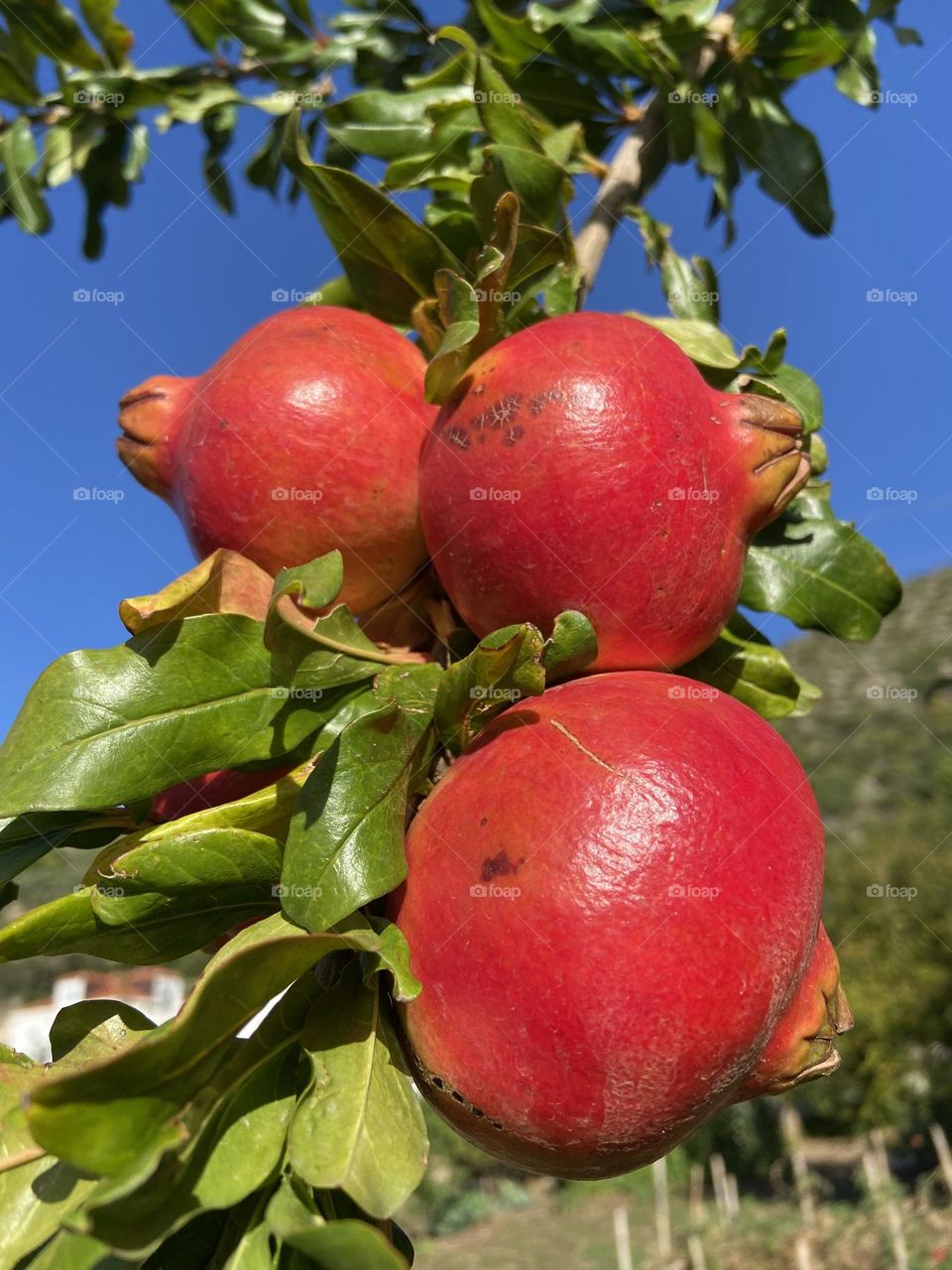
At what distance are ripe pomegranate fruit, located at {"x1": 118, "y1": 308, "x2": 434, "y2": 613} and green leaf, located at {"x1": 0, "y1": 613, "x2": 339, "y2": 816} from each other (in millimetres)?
178

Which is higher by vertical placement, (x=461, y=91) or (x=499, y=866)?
(x=461, y=91)

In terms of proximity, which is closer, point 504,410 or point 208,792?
point 504,410

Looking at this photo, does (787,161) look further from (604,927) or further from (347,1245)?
(347,1245)

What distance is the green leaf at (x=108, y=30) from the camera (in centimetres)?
263

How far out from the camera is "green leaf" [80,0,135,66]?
8.63ft

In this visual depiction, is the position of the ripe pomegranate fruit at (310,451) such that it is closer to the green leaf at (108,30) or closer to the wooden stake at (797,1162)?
the green leaf at (108,30)

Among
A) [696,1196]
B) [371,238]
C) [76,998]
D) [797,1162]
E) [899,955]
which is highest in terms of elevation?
[371,238]

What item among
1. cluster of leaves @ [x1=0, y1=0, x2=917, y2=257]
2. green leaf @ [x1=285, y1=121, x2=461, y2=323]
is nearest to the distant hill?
cluster of leaves @ [x1=0, y1=0, x2=917, y2=257]

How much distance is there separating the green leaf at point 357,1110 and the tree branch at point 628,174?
1157 millimetres

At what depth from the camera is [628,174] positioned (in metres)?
2.00

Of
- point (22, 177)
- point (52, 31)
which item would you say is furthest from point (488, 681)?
point (52, 31)

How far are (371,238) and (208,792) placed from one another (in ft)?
2.67

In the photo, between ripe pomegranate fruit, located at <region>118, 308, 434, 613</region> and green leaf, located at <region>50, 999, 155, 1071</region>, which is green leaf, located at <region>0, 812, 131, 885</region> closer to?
green leaf, located at <region>50, 999, 155, 1071</region>

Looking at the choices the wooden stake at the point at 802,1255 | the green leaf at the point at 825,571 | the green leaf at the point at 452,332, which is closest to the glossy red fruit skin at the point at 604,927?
the green leaf at the point at 452,332
